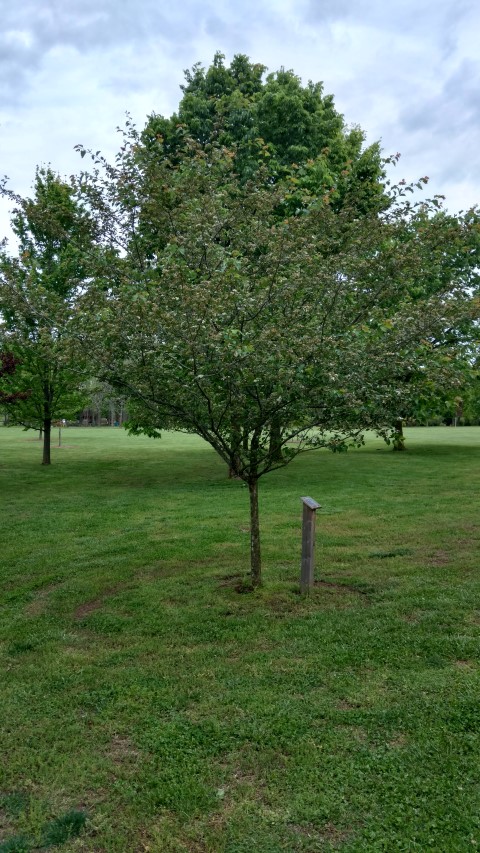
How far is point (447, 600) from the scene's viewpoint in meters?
6.27

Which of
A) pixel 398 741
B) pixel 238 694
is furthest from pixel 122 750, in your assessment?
pixel 398 741

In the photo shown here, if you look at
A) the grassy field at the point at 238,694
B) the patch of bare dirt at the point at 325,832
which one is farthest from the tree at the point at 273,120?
the patch of bare dirt at the point at 325,832

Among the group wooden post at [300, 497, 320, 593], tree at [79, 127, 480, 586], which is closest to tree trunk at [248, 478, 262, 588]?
tree at [79, 127, 480, 586]

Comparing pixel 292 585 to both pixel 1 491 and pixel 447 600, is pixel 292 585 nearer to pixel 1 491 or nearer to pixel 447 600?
pixel 447 600

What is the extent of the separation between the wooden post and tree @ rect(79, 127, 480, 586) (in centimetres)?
60

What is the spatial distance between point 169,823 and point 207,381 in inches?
144

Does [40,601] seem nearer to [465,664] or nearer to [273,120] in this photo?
[465,664]

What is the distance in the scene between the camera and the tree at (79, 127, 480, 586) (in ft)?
17.9

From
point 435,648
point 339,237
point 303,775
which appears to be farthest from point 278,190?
point 303,775

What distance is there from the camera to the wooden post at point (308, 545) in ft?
21.8

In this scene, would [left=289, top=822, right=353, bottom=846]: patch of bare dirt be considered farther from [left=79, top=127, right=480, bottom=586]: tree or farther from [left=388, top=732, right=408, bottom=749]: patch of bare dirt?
[left=79, top=127, right=480, bottom=586]: tree

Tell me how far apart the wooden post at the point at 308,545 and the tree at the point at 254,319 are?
0.60m

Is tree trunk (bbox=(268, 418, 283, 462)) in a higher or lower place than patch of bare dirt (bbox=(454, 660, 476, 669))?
higher

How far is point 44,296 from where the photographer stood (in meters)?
7.07
